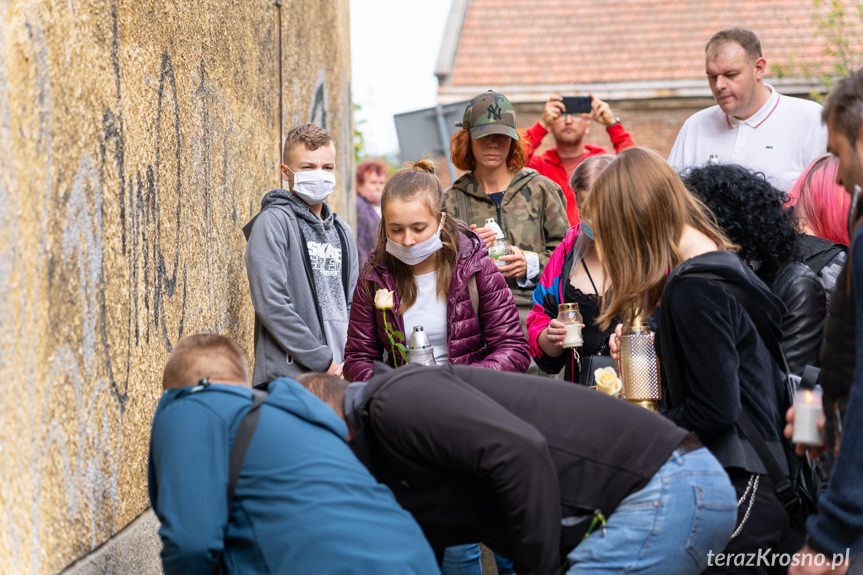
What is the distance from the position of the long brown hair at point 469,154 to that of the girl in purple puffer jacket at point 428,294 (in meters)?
1.30

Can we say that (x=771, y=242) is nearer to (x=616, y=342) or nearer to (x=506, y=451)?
(x=616, y=342)

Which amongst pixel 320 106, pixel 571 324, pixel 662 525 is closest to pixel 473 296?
pixel 571 324

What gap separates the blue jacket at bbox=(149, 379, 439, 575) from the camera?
230cm

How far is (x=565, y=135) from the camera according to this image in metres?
6.20

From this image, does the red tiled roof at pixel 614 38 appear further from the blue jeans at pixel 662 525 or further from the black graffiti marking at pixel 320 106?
the blue jeans at pixel 662 525

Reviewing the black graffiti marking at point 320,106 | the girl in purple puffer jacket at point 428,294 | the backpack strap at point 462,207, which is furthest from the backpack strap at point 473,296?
the black graffiti marking at point 320,106

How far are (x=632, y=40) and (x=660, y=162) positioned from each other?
17.7 metres

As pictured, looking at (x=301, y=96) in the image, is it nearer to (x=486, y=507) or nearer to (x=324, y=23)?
(x=324, y=23)

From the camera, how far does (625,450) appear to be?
245cm

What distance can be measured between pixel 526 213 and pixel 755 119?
1427 millimetres

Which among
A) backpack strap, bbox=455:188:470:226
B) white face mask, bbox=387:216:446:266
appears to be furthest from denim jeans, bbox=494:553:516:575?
backpack strap, bbox=455:188:470:226

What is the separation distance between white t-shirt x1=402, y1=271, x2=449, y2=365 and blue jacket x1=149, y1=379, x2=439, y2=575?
5.07 feet

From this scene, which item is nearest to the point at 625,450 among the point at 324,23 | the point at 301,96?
the point at 301,96

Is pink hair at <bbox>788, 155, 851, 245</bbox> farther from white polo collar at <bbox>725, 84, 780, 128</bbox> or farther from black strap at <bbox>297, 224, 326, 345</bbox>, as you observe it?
black strap at <bbox>297, 224, 326, 345</bbox>
